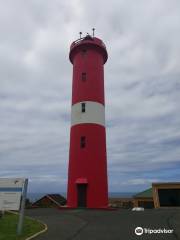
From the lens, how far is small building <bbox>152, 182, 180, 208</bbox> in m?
32.2

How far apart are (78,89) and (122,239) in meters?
17.6

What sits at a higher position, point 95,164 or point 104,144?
point 104,144

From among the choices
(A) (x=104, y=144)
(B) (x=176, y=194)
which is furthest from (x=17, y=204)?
(B) (x=176, y=194)

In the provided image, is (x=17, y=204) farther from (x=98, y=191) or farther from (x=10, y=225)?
(x=98, y=191)

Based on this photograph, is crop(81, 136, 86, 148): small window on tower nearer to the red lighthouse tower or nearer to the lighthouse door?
the red lighthouse tower

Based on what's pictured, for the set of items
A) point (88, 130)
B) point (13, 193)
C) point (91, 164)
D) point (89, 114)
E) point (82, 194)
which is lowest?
point (13, 193)

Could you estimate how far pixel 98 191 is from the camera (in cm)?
2341

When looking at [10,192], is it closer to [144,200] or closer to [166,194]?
[166,194]

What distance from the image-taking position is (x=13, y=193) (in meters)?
12.3

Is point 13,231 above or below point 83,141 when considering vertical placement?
below

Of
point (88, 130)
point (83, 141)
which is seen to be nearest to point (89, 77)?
point (88, 130)

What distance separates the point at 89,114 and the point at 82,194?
6.67 m
